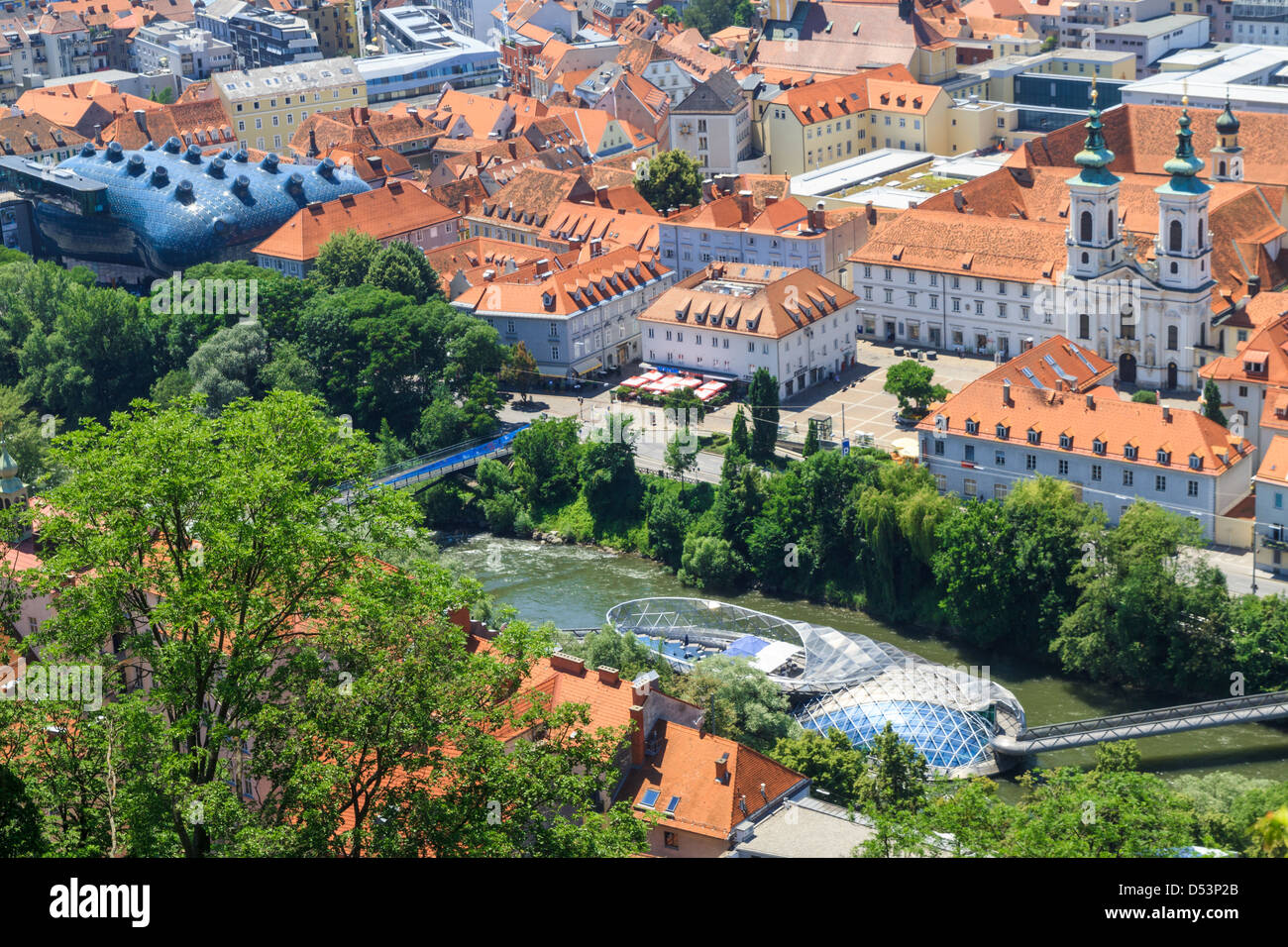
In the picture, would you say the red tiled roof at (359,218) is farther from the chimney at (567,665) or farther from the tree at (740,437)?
the chimney at (567,665)

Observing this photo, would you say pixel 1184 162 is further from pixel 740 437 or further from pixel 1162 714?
pixel 1162 714

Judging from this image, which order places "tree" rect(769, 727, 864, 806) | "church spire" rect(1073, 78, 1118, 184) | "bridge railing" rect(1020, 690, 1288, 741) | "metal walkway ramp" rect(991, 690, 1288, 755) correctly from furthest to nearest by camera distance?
"church spire" rect(1073, 78, 1118, 184), "bridge railing" rect(1020, 690, 1288, 741), "metal walkway ramp" rect(991, 690, 1288, 755), "tree" rect(769, 727, 864, 806)

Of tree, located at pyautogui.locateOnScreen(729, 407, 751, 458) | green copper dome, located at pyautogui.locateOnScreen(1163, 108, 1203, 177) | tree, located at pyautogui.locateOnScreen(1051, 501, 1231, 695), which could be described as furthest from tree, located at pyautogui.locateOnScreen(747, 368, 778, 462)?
green copper dome, located at pyautogui.locateOnScreen(1163, 108, 1203, 177)

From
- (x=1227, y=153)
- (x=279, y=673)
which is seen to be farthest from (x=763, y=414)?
(x=279, y=673)

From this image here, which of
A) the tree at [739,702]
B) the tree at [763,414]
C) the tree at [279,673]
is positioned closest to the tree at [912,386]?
the tree at [763,414]

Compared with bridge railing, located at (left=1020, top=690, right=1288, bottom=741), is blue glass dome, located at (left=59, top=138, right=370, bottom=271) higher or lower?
higher

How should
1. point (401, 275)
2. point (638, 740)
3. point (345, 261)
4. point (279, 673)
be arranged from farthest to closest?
1. point (345, 261)
2. point (401, 275)
3. point (638, 740)
4. point (279, 673)

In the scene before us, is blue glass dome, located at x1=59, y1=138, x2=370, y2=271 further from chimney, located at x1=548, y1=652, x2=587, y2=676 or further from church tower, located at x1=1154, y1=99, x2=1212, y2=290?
chimney, located at x1=548, y1=652, x2=587, y2=676
